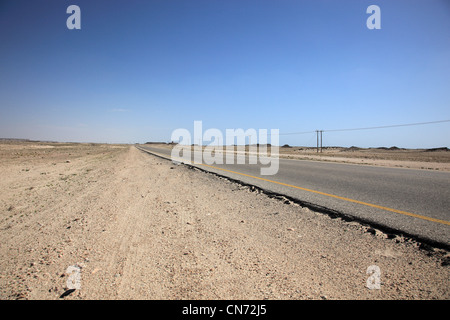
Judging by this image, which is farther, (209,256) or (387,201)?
(387,201)

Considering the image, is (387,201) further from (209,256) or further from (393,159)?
(393,159)

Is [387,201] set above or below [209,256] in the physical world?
A: above

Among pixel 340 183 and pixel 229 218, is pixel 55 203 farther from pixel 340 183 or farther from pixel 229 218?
pixel 340 183

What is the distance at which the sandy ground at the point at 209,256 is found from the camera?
73.0 inches

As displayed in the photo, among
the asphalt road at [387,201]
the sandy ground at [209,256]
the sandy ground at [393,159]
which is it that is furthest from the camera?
the sandy ground at [393,159]

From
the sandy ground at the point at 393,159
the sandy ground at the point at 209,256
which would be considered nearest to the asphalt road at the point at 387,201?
the sandy ground at the point at 209,256

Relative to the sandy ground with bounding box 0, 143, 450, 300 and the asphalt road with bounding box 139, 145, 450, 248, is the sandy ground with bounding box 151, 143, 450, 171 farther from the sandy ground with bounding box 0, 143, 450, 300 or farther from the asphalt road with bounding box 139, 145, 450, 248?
the sandy ground with bounding box 0, 143, 450, 300

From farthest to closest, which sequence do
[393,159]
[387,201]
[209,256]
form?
[393,159]
[387,201]
[209,256]

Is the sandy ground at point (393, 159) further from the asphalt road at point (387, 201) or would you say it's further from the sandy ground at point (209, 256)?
the sandy ground at point (209, 256)

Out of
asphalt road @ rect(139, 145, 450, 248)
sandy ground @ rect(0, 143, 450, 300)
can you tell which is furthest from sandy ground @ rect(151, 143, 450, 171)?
sandy ground @ rect(0, 143, 450, 300)

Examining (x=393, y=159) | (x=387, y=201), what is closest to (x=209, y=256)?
(x=387, y=201)

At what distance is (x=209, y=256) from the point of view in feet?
7.89

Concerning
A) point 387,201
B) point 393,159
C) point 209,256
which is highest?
point 393,159

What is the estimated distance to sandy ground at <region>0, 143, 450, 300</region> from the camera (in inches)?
73.0
